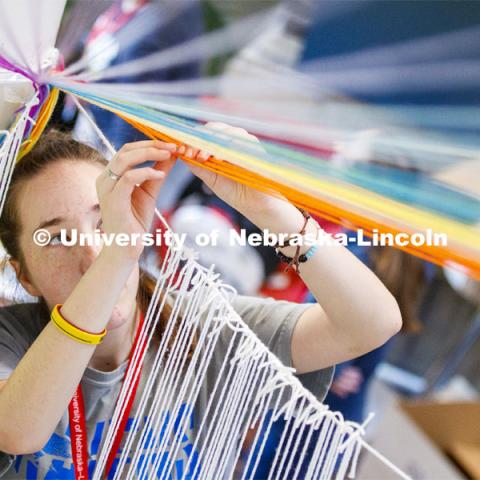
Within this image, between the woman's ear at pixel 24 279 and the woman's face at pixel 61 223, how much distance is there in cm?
1

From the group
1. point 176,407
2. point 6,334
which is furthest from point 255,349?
point 6,334

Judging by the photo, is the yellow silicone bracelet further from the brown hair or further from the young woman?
the brown hair

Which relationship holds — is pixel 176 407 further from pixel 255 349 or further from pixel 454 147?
pixel 454 147

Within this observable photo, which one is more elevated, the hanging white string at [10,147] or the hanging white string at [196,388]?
the hanging white string at [10,147]

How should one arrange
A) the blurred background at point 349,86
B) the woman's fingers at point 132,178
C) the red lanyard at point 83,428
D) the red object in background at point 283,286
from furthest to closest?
the red object in background at point 283,286 → the red lanyard at point 83,428 → the woman's fingers at point 132,178 → the blurred background at point 349,86

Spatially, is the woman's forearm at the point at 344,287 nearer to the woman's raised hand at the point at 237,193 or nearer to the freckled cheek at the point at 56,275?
the woman's raised hand at the point at 237,193

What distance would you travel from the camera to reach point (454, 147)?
429mm

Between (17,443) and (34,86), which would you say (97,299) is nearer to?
(17,443)

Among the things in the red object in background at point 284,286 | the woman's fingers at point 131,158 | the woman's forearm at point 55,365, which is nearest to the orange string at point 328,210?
the woman's fingers at point 131,158

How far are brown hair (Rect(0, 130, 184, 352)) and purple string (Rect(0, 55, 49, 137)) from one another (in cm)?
3

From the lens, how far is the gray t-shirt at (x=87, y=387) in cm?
69

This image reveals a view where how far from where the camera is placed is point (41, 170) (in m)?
0.67

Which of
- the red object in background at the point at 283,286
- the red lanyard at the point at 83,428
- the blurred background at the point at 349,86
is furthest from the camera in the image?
the red object in background at the point at 283,286

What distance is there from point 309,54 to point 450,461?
0.71 m
